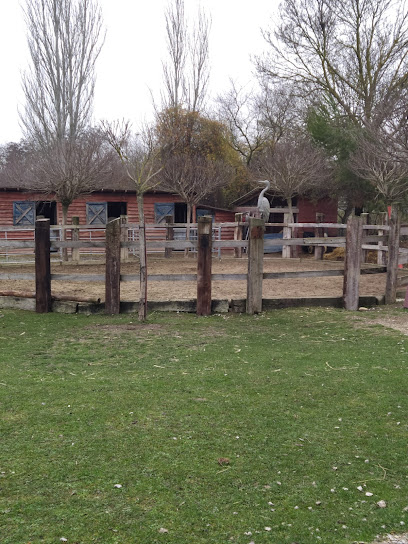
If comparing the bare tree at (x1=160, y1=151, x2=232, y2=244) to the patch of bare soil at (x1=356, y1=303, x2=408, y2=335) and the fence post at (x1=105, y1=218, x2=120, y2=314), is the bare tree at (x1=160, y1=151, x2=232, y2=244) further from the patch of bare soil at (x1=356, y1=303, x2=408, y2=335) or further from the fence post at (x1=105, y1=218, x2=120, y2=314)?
the patch of bare soil at (x1=356, y1=303, x2=408, y2=335)

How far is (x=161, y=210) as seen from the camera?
27.2 meters

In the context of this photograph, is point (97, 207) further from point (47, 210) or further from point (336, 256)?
point (336, 256)

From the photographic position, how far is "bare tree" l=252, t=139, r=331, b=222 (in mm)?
22533

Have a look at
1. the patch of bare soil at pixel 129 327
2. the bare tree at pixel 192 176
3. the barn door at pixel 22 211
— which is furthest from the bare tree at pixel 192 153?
the patch of bare soil at pixel 129 327

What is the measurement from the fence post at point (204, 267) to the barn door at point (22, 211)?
18.6 meters

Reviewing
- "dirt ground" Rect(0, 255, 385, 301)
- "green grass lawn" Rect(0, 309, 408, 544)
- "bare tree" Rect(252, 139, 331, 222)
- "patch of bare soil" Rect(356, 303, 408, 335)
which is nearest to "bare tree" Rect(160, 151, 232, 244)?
"bare tree" Rect(252, 139, 331, 222)

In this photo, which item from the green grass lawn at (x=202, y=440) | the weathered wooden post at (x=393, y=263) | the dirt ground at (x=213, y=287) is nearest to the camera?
the green grass lawn at (x=202, y=440)

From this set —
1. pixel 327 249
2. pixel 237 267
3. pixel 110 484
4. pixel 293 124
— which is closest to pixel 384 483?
pixel 110 484

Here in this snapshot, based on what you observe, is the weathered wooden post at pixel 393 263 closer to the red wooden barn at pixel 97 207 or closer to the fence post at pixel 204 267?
the fence post at pixel 204 267

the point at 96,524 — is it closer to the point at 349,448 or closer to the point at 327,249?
the point at 349,448

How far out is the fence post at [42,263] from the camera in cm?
878

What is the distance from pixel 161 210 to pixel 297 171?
7594mm

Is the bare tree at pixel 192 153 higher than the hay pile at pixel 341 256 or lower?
higher

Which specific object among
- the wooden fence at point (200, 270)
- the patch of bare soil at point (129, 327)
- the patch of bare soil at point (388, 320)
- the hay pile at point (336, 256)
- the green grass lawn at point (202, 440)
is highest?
the wooden fence at point (200, 270)
